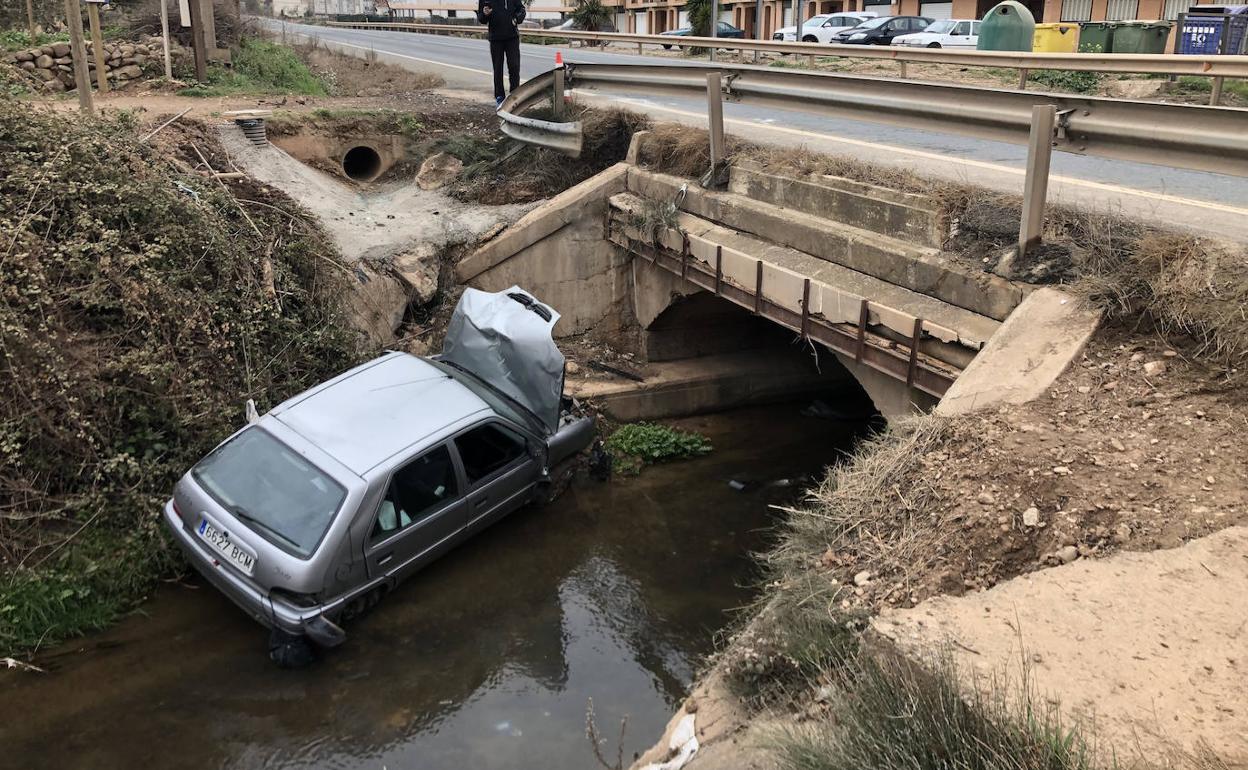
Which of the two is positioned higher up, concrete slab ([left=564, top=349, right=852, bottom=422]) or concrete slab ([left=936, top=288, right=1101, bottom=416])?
concrete slab ([left=936, top=288, right=1101, bottom=416])

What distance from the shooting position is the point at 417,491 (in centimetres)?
750

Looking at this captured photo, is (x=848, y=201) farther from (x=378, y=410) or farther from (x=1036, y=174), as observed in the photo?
(x=378, y=410)

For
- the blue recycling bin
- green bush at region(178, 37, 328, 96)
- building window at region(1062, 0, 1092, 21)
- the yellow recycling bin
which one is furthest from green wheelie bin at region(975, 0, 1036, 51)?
building window at region(1062, 0, 1092, 21)

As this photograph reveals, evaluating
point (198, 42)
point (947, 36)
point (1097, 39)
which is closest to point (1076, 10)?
point (947, 36)

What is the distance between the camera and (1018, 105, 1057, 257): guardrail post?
238 inches

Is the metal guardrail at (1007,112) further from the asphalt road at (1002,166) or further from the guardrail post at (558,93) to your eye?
the guardrail post at (558,93)

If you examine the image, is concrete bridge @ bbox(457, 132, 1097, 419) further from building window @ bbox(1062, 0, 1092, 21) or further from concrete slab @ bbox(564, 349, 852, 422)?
building window @ bbox(1062, 0, 1092, 21)

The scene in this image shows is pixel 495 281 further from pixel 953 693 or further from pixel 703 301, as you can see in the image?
pixel 953 693

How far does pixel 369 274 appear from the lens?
10.7 m

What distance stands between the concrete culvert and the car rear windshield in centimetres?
721

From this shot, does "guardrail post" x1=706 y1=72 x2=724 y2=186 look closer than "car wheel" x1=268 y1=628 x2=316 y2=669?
No

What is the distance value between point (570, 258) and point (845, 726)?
9.04 metres

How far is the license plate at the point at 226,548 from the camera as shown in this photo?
6703 mm

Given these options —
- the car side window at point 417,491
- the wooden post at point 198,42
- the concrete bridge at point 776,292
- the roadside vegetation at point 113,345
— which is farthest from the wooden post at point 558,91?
the wooden post at point 198,42
